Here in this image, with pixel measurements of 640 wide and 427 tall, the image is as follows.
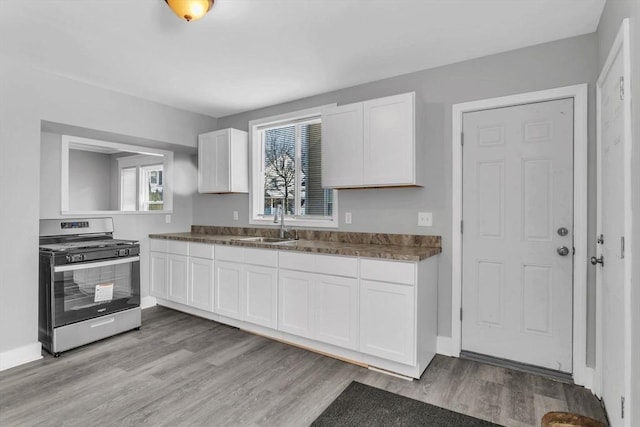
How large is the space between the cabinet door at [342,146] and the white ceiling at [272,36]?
14.7 inches

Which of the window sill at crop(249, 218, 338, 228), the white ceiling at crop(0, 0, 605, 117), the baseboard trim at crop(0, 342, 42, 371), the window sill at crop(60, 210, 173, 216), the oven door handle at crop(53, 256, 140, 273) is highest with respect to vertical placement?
the white ceiling at crop(0, 0, 605, 117)

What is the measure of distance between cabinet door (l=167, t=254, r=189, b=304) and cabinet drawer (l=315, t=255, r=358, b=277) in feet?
5.87

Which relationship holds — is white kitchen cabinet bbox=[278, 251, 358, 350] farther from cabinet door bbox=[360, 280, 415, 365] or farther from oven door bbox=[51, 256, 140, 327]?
oven door bbox=[51, 256, 140, 327]

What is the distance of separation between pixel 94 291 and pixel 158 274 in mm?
982

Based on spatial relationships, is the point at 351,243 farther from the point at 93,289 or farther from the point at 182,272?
the point at 93,289

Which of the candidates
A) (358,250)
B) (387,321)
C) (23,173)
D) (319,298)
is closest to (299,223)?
(319,298)

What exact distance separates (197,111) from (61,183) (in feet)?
5.50

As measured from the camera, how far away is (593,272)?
92.5 inches

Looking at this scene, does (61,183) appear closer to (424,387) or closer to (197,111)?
(197,111)

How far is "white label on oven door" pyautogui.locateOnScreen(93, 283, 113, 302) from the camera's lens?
3.20 m

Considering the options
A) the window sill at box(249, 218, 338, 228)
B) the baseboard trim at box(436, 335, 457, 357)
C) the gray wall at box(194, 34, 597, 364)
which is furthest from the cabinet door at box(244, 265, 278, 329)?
the baseboard trim at box(436, 335, 457, 357)

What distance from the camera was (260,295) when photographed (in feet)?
10.7

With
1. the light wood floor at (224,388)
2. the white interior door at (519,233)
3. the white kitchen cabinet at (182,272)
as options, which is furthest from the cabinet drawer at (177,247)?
the white interior door at (519,233)

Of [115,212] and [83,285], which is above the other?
[115,212]
